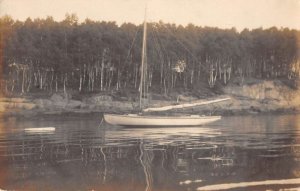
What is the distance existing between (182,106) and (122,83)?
45 centimetres

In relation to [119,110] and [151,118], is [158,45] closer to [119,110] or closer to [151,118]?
[119,110]

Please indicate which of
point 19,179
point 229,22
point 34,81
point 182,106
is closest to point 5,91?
point 34,81

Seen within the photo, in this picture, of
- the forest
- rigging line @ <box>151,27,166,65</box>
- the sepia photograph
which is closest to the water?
the sepia photograph

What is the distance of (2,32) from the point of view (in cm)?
356

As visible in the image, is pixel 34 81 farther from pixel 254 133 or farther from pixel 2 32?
pixel 254 133

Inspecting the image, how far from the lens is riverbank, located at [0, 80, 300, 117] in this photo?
361 cm

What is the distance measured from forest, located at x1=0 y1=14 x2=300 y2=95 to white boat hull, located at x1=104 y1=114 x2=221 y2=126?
228mm

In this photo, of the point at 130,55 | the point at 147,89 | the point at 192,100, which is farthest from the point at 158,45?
the point at 192,100

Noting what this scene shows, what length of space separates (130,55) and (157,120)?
24.2 inches

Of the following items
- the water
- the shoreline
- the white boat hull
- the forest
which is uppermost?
the forest

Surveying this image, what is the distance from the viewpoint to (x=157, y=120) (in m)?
4.01

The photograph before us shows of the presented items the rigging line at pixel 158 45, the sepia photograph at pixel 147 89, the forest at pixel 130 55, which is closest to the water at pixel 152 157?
the sepia photograph at pixel 147 89

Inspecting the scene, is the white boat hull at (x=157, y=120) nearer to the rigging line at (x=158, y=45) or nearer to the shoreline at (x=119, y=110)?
the shoreline at (x=119, y=110)

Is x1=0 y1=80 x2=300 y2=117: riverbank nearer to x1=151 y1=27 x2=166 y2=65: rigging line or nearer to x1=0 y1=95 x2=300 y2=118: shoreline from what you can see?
x1=0 y1=95 x2=300 y2=118: shoreline
